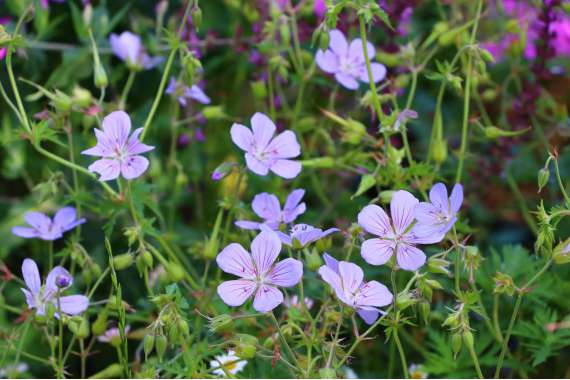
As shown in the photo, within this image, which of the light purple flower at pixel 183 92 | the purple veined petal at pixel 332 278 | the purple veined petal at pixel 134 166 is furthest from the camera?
the light purple flower at pixel 183 92

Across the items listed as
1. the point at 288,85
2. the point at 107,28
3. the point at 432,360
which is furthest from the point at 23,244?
the point at 432,360

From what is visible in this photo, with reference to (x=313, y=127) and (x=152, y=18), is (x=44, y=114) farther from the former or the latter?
(x=152, y=18)

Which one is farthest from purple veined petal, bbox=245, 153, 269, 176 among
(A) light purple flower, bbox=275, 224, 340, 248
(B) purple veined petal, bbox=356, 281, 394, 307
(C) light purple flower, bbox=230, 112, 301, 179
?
(B) purple veined petal, bbox=356, 281, 394, 307

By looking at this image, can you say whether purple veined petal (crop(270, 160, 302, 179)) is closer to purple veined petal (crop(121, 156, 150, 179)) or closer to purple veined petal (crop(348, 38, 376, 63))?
purple veined petal (crop(121, 156, 150, 179))

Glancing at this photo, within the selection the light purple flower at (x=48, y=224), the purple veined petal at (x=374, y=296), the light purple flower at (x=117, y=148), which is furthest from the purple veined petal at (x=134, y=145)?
the purple veined petal at (x=374, y=296)

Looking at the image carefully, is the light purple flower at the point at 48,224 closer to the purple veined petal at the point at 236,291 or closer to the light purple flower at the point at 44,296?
the light purple flower at the point at 44,296

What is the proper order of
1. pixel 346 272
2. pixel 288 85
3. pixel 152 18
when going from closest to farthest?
pixel 346 272, pixel 288 85, pixel 152 18

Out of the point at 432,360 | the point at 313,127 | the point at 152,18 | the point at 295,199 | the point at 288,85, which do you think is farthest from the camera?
the point at 152,18
